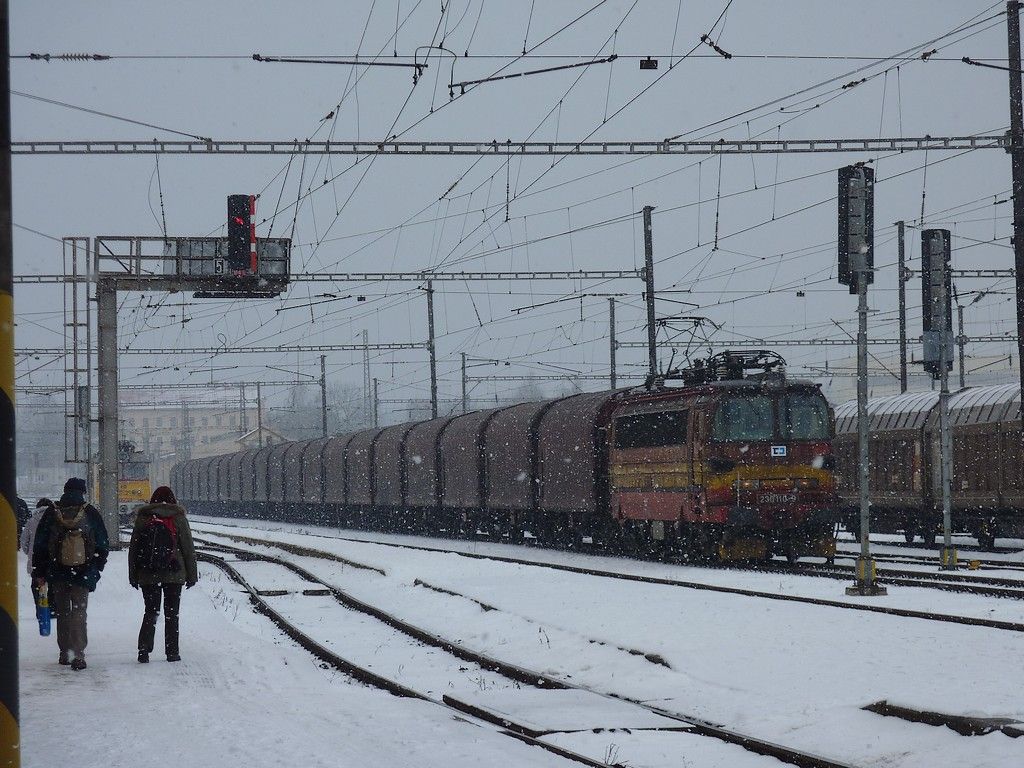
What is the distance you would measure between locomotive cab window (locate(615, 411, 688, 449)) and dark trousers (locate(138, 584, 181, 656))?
12.8 metres

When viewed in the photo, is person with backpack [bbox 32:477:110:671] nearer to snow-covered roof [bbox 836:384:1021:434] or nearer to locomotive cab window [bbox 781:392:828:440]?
locomotive cab window [bbox 781:392:828:440]

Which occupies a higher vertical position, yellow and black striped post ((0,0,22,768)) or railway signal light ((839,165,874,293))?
railway signal light ((839,165,874,293))

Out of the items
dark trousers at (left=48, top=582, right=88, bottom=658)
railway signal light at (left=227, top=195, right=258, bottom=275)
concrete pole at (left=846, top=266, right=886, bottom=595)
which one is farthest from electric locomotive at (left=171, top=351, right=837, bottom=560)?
dark trousers at (left=48, top=582, right=88, bottom=658)

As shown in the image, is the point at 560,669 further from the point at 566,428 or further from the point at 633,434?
the point at 566,428

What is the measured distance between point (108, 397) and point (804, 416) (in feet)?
51.2

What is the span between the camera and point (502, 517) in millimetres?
35344

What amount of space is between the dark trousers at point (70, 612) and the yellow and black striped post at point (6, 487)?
330 inches

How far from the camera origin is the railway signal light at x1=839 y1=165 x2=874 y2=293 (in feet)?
57.1

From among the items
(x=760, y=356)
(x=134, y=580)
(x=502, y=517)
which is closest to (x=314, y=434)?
(x=502, y=517)

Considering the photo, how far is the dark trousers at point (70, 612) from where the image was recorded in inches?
479

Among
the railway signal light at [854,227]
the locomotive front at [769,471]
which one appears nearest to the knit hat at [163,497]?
the railway signal light at [854,227]

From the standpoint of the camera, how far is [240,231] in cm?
2573

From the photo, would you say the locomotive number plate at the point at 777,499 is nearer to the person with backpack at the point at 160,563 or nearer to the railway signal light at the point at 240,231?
the railway signal light at the point at 240,231

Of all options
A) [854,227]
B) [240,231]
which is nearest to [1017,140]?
[854,227]
